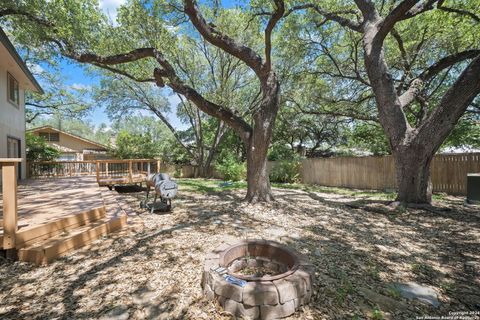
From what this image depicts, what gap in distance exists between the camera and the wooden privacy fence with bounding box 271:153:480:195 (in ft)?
26.0

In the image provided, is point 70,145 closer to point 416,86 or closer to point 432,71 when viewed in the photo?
point 416,86

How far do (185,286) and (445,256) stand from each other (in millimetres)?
3607

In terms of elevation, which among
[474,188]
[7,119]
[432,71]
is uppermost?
[432,71]

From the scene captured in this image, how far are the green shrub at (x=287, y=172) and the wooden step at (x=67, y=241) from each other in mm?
10319

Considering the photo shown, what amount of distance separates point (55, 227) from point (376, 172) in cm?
1120

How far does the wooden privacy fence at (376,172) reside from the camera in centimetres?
792

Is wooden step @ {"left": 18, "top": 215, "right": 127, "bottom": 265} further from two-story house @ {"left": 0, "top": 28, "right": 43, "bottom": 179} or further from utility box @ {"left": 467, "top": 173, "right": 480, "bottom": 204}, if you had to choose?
utility box @ {"left": 467, "top": 173, "right": 480, "bottom": 204}

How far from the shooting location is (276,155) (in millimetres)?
15805

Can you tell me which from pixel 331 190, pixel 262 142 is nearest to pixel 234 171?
pixel 331 190

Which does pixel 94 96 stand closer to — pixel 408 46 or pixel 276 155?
pixel 276 155

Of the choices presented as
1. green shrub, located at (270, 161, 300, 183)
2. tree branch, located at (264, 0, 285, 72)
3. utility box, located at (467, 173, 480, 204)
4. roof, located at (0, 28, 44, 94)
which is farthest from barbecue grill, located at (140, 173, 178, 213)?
green shrub, located at (270, 161, 300, 183)

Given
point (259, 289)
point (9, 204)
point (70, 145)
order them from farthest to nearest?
point (70, 145) → point (9, 204) → point (259, 289)

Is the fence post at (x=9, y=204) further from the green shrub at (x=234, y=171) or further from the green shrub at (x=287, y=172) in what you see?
the green shrub at (x=287, y=172)

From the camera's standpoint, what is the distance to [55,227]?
3312mm
